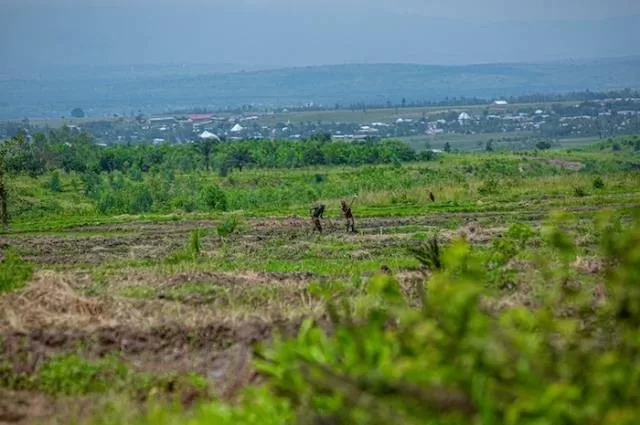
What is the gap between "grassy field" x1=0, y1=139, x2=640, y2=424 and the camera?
7.54m

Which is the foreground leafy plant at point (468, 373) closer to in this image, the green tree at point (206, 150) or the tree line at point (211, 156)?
the tree line at point (211, 156)

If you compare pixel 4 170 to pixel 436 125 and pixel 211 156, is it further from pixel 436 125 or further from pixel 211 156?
pixel 436 125

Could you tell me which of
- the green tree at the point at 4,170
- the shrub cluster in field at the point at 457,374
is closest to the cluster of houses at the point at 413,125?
the green tree at the point at 4,170

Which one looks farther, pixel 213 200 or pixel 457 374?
pixel 213 200

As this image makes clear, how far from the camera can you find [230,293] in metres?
15.3

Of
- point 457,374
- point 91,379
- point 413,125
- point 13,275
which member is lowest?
point 413,125

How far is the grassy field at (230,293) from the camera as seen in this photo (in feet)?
24.7

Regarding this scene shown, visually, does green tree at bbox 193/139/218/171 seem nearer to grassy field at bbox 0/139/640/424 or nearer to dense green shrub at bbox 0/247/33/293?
grassy field at bbox 0/139/640/424

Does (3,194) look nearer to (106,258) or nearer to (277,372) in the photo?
(106,258)

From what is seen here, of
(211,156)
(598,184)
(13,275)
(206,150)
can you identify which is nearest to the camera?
(13,275)

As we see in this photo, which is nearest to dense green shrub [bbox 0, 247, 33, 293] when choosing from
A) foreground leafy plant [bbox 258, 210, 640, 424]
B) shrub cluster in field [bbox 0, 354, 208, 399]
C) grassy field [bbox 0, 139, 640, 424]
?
grassy field [bbox 0, 139, 640, 424]

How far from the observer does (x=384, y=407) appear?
19.4 ft

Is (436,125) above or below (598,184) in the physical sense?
below

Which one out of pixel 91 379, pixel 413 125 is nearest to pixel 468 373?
pixel 91 379
